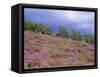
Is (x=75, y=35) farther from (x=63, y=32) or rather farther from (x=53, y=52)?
(x=53, y=52)

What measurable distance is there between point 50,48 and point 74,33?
36 centimetres

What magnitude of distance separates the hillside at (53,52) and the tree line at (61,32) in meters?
0.04

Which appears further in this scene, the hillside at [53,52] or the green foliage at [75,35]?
the green foliage at [75,35]

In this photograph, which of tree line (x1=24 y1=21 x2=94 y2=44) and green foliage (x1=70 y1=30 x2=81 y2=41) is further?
green foliage (x1=70 y1=30 x2=81 y2=41)

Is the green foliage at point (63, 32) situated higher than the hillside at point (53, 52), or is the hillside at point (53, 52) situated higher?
the green foliage at point (63, 32)

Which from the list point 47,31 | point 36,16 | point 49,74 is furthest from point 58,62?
point 36,16

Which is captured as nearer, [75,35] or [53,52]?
[53,52]

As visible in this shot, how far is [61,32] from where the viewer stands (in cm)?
309

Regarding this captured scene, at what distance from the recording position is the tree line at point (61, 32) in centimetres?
292

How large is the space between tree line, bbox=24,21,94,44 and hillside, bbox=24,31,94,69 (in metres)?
0.04

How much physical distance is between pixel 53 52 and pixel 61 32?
0.24 meters

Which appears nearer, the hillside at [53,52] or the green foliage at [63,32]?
the hillside at [53,52]

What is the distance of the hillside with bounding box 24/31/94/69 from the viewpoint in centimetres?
290

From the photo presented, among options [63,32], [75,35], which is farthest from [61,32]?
[75,35]
